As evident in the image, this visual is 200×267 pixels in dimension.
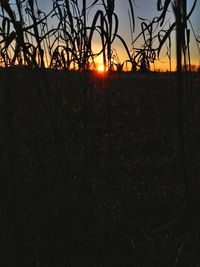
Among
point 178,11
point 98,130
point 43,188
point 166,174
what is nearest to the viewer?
point 178,11

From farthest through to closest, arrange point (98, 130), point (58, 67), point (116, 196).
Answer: point (98, 130)
point (58, 67)
point (116, 196)

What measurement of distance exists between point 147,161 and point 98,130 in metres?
0.86

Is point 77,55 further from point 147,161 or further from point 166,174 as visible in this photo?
point 147,161

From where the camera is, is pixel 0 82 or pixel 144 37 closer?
pixel 0 82

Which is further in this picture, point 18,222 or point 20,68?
point 20,68

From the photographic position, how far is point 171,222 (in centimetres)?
148

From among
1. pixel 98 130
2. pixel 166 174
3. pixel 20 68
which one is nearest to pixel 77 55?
pixel 20 68

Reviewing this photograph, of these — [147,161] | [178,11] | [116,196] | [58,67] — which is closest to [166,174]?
[147,161]

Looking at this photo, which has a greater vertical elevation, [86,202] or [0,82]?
[0,82]

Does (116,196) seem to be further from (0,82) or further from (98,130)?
(98,130)

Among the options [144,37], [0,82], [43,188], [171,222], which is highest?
[144,37]

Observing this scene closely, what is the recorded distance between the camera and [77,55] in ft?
4.83

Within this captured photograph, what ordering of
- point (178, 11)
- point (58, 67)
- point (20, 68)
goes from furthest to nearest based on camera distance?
point (58, 67)
point (20, 68)
point (178, 11)

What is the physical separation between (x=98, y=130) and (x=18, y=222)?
1.86 m
